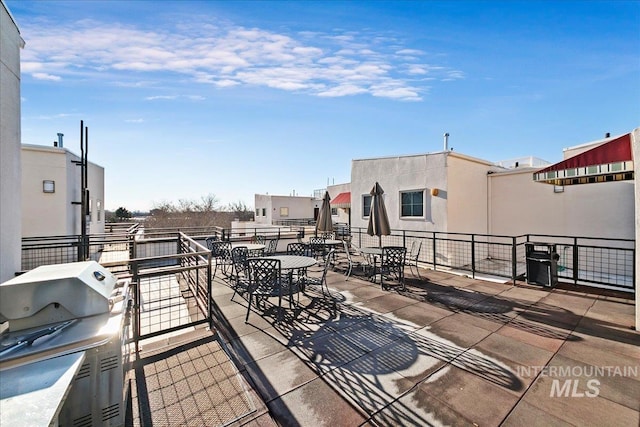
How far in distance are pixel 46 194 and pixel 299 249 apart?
7881 millimetres

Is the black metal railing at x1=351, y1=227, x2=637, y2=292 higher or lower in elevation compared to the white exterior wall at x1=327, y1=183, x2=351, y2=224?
lower

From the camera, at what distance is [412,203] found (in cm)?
992

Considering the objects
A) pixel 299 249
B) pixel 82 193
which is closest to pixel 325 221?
pixel 299 249

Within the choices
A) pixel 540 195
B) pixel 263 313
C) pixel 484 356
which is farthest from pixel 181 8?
pixel 540 195

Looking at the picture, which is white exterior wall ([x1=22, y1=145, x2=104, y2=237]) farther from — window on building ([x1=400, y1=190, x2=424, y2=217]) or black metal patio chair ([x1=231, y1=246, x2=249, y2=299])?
window on building ([x1=400, y1=190, x2=424, y2=217])

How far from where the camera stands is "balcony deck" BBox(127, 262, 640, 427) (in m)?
2.26

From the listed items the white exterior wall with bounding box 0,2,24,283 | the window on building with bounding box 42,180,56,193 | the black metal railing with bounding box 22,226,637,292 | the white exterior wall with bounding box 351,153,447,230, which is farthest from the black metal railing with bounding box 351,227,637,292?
the window on building with bounding box 42,180,56,193

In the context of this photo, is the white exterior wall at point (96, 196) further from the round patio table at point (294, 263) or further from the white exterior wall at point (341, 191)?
the white exterior wall at point (341, 191)

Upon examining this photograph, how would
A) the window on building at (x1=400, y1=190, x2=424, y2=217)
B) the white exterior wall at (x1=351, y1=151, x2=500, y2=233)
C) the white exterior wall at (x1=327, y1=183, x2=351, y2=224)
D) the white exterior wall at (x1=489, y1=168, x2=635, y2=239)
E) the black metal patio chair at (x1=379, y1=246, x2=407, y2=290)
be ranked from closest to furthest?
the black metal patio chair at (x1=379, y1=246, x2=407, y2=290), the white exterior wall at (x1=489, y1=168, x2=635, y2=239), the white exterior wall at (x1=351, y1=151, x2=500, y2=233), the window on building at (x1=400, y1=190, x2=424, y2=217), the white exterior wall at (x1=327, y1=183, x2=351, y2=224)

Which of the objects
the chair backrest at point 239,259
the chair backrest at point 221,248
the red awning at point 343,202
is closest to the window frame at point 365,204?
the red awning at point 343,202

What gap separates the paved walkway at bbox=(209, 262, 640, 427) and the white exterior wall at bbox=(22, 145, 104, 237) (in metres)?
6.92

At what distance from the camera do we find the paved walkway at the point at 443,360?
228 centimetres

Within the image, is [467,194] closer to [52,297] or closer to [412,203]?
[412,203]

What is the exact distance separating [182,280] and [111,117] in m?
5.00
